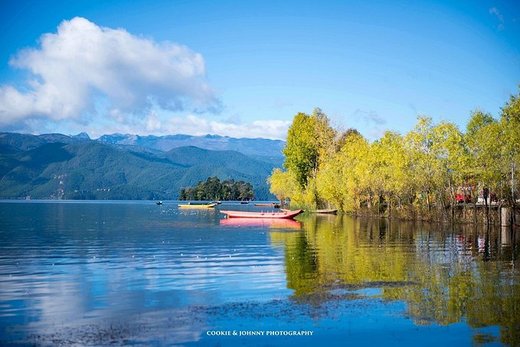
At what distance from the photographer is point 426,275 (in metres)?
25.8

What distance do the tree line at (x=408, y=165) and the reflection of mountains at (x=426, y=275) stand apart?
1831 centimetres

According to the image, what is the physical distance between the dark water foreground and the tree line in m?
24.7

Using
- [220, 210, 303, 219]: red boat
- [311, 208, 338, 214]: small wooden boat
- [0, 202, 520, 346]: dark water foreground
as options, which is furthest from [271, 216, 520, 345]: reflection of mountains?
[311, 208, 338, 214]: small wooden boat

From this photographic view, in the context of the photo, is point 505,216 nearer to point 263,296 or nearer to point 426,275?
point 426,275

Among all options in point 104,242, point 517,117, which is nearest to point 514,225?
point 517,117

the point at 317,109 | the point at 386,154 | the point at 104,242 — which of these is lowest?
the point at 104,242

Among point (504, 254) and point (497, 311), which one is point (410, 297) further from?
point (504, 254)

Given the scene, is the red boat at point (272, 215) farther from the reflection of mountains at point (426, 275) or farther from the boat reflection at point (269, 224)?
the reflection of mountains at point (426, 275)

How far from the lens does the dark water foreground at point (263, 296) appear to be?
51.0 feet

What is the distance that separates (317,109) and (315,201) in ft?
67.9

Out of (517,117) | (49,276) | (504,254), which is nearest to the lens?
(49,276)

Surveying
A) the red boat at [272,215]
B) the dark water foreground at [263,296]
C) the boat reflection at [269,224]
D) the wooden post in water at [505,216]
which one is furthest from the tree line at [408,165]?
the dark water foreground at [263,296]

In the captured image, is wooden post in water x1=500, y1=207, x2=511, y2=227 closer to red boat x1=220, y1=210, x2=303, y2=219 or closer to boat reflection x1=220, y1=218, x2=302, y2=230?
boat reflection x1=220, y1=218, x2=302, y2=230

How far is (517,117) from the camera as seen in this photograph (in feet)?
188
